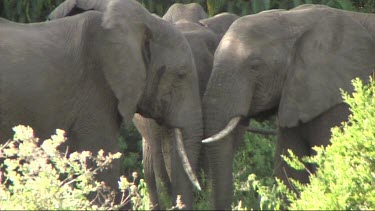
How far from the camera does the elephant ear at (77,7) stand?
32.7 ft

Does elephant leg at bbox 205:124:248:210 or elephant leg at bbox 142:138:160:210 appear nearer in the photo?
elephant leg at bbox 205:124:248:210

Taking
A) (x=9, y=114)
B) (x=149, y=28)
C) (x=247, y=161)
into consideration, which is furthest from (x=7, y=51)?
(x=247, y=161)

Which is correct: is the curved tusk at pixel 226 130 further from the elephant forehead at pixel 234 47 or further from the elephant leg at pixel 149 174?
the elephant leg at pixel 149 174

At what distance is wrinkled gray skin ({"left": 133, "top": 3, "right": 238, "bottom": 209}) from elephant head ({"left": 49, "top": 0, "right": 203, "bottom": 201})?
268mm

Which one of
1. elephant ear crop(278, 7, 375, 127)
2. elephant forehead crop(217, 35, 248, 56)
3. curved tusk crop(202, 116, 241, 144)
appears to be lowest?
curved tusk crop(202, 116, 241, 144)

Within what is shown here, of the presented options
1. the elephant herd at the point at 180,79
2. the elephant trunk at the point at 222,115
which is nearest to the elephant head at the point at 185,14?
the elephant herd at the point at 180,79

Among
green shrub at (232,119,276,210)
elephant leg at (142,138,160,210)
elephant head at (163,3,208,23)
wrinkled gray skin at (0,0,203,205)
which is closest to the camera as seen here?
wrinkled gray skin at (0,0,203,205)

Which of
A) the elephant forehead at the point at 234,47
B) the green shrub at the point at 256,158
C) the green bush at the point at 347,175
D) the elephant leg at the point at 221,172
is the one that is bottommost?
the green shrub at the point at 256,158

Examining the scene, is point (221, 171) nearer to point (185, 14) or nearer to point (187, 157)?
point (187, 157)

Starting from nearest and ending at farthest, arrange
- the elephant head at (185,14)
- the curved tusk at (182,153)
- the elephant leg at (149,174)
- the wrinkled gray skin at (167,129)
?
→ the curved tusk at (182,153), the wrinkled gray skin at (167,129), the elephant leg at (149,174), the elephant head at (185,14)

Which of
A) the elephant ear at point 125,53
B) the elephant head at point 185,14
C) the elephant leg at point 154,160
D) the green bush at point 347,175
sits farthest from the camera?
the elephant head at point 185,14

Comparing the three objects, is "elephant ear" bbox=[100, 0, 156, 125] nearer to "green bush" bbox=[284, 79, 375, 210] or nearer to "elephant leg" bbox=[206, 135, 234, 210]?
"elephant leg" bbox=[206, 135, 234, 210]

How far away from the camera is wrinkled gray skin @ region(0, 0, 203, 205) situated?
9.37 metres

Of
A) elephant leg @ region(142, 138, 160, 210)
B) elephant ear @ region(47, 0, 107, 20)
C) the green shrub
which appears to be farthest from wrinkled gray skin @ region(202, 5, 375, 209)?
elephant leg @ region(142, 138, 160, 210)
